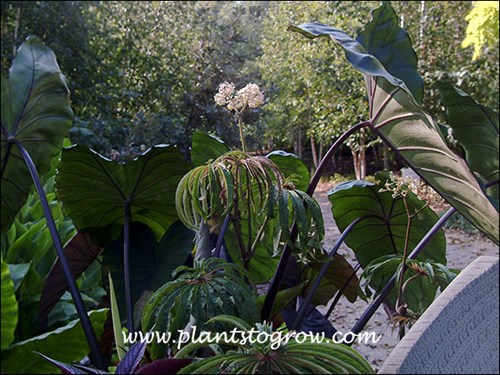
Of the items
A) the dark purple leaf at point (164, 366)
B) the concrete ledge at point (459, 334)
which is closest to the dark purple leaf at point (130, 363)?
the dark purple leaf at point (164, 366)

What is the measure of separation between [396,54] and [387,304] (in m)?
0.51

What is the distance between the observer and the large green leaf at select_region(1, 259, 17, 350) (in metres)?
1.34

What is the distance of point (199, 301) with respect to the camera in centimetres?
62

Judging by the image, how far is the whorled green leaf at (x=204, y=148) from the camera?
43.8 inches

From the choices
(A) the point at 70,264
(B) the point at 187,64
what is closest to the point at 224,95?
(A) the point at 70,264

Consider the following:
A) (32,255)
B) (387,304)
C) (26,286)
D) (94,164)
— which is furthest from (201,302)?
(32,255)

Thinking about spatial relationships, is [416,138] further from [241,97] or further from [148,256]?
[148,256]

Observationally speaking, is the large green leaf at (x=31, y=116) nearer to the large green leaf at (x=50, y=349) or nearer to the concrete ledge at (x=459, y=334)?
the large green leaf at (x=50, y=349)

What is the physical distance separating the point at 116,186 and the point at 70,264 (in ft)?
0.81

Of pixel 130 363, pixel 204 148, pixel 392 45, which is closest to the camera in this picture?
pixel 130 363

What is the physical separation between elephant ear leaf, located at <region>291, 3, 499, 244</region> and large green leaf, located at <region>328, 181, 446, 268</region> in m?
0.37

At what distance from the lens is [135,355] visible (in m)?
0.58

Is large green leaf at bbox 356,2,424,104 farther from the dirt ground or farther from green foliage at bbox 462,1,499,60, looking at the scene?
green foliage at bbox 462,1,499,60

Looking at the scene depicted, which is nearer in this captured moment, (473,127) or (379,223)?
(473,127)
